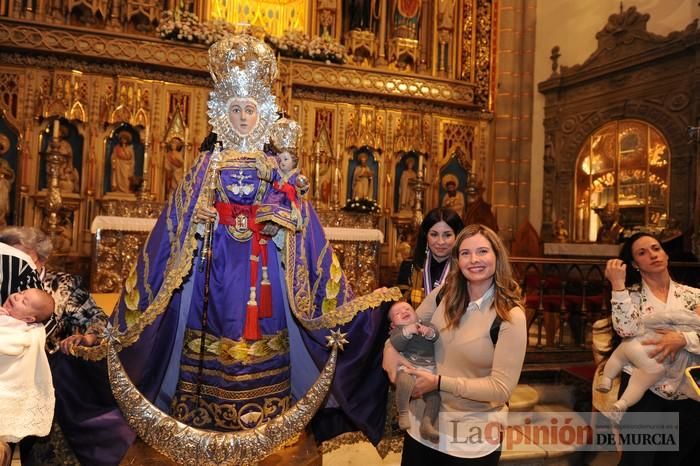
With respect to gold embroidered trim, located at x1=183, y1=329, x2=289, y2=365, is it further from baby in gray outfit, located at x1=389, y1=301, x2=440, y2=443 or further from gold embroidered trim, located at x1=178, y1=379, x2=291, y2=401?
baby in gray outfit, located at x1=389, y1=301, x2=440, y2=443

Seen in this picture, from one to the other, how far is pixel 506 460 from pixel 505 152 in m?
9.20

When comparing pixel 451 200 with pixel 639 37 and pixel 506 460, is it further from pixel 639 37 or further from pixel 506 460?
pixel 506 460

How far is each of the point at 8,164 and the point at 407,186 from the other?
7.82 metres

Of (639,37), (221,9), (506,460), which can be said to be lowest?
(506,460)

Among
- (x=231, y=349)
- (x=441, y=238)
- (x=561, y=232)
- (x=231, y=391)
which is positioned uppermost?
(x=561, y=232)

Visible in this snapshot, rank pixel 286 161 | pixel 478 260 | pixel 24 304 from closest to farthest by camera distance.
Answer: pixel 478 260 → pixel 24 304 → pixel 286 161

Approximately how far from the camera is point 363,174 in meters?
11.4

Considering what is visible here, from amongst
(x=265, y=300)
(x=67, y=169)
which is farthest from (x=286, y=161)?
(x=67, y=169)

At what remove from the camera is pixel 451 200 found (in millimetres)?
11766

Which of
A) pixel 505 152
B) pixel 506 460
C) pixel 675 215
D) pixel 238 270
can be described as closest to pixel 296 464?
pixel 238 270

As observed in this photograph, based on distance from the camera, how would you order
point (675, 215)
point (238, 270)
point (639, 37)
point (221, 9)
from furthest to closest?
point (221, 9) < point (639, 37) < point (675, 215) < point (238, 270)

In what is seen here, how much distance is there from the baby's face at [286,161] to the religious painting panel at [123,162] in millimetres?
7386

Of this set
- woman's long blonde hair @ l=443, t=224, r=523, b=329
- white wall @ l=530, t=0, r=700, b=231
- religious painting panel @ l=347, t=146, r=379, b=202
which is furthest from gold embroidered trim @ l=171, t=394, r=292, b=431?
white wall @ l=530, t=0, r=700, b=231

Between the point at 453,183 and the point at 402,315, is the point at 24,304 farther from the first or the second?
the point at 453,183
